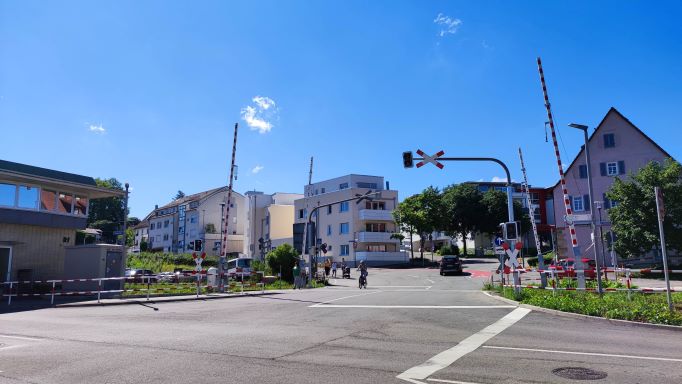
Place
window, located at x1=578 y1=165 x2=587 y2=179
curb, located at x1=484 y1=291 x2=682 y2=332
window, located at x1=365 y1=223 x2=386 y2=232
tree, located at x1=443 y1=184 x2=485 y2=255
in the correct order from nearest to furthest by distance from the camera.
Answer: curb, located at x1=484 y1=291 x2=682 y2=332
window, located at x1=578 y1=165 x2=587 y2=179
window, located at x1=365 y1=223 x2=386 y2=232
tree, located at x1=443 y1=184 x2=485 y2=255

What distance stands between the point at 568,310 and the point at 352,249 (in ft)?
158

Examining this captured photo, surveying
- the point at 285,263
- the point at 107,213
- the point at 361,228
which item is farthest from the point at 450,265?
the point at 107,213

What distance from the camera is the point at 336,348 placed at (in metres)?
8.63

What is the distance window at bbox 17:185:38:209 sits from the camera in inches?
897

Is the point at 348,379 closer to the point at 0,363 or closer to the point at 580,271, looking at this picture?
the point at 0,363

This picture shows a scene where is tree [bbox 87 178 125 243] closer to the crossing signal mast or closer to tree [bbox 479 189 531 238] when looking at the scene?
tree [bbox 479 189 531 238]

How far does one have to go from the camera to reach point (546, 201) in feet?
250

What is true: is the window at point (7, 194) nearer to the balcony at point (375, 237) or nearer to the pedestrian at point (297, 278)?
the pedestrian at point (297, 278)

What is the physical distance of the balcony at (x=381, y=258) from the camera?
5922 cm

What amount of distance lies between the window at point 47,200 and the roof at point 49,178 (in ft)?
1.07

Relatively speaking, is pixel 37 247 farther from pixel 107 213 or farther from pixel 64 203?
pixel 107 213

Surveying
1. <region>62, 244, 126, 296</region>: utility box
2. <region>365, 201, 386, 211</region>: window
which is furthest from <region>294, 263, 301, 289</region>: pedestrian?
<region>365, 201, 386, 211</region>: window

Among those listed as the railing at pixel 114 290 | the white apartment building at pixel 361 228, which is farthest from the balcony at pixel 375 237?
the railing at pixel 114 290

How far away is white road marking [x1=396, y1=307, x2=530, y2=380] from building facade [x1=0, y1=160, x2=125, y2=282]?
21255 millimetres
